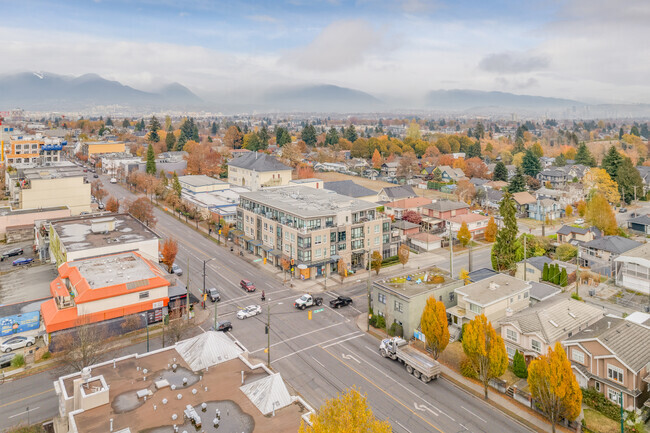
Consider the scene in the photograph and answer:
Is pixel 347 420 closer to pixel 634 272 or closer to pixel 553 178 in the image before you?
pixel 634 272

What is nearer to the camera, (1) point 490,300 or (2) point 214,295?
(1) point 490,300

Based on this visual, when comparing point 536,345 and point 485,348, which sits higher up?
point 485,348

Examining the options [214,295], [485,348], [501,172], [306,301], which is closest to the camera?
[485,348]

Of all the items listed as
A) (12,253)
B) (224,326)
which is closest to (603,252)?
(224,326)

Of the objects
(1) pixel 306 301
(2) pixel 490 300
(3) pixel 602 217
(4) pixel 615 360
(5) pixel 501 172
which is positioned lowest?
(1) pixel 306 301

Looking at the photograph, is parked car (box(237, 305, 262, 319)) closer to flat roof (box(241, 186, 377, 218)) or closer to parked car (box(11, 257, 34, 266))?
flat roof (box(241, 186, 377, 218))

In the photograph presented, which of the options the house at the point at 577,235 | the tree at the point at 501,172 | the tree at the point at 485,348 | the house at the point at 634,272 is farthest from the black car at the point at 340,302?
the tree at the point at 501,172

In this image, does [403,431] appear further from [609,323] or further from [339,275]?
[339,275]
